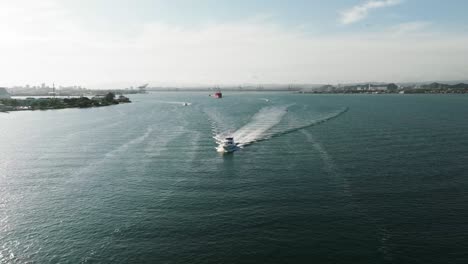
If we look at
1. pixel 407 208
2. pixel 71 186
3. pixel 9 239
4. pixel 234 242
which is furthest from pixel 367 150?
pixel 9 239

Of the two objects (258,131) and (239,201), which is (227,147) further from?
(239,201)

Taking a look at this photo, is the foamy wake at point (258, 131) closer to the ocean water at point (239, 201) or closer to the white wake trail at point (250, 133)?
the white wake trail at point (250, 133)

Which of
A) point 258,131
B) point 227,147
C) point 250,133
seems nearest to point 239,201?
point 227,147

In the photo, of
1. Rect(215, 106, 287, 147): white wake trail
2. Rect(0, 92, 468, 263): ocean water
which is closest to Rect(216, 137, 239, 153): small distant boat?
Rect(0, 92, 468, 263): ocean water

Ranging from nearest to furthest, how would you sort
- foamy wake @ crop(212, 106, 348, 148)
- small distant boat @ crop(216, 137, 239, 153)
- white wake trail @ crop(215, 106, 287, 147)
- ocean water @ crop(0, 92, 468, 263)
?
ocean water @ crop(0, 92, 468, 263) → small distant boat @ crop(216, 137, 239, 153) → white wake trail @ crop(215, 106, 287, 147) → foamy wake @ crop(212, 106, 348, 148)

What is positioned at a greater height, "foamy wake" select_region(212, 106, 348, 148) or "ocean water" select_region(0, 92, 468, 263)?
"foamy wake" select_region(212, 106, 348, 148)

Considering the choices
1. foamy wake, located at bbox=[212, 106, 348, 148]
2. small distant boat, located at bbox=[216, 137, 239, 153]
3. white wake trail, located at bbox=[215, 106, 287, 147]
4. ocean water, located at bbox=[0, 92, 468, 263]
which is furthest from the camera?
foamy wake, located at bbox=[212, 106, 348, 148]

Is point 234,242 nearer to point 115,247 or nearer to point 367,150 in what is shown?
point 115,247

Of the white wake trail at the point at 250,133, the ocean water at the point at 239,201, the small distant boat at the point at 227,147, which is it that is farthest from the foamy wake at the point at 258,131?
the small distant boat at the point at 227,147

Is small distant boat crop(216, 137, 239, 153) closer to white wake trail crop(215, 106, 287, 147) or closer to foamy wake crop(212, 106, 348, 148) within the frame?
foamy wake crop(212, 106, 348, 148)
